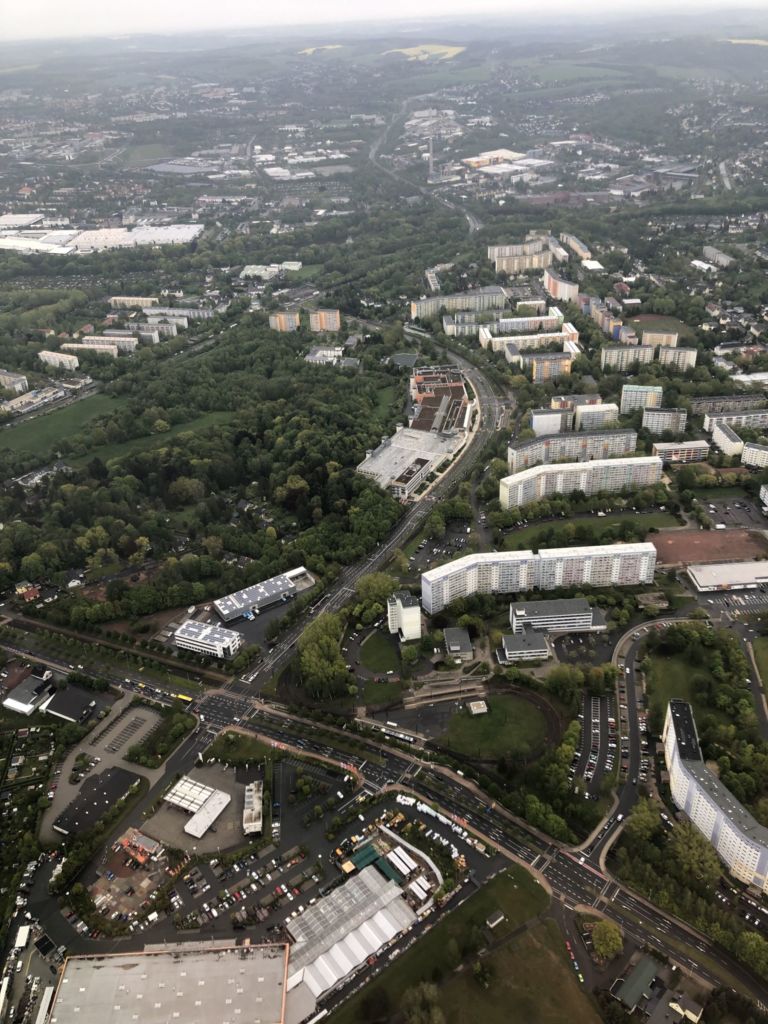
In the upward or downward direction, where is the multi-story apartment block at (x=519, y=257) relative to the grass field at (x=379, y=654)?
upward

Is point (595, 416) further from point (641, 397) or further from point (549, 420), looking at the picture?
point (641, 397)

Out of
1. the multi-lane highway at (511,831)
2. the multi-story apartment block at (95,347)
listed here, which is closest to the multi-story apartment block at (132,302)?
the multi-story apartment block at (95,347)

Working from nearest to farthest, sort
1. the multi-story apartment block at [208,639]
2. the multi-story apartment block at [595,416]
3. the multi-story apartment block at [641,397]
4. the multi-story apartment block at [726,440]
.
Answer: the multi-story apartment block at [208,639], the multi-story apartment block at [726,440], the multi-story apartment block at [595,416], the multi-story apartment block at [641,397]

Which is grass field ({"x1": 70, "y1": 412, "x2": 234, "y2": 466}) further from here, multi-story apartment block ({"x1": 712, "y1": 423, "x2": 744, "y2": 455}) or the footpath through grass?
the footpath through grass

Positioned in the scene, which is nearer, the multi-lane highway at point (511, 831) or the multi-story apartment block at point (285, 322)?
the multi-lane highway at point (511, 831)

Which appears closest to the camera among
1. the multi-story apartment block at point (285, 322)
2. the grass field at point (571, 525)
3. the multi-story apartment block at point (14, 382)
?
the grass field at point (571, 525)

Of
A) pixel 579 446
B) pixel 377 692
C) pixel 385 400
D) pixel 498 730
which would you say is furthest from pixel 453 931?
pixel 385 400

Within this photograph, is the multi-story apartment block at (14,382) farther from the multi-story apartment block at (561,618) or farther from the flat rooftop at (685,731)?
the flat rooftop at (685,731)
